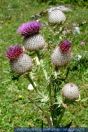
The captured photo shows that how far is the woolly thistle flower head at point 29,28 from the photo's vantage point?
4945mm

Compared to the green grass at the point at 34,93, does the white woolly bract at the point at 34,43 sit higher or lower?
higher

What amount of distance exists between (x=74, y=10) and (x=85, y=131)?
36.6 feet

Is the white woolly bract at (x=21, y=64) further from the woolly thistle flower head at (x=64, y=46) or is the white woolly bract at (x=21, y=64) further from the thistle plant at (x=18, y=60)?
the woolly thistle flower head at (x=64, y=46)

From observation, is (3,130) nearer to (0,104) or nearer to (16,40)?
(0,104)

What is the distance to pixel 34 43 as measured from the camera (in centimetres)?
496

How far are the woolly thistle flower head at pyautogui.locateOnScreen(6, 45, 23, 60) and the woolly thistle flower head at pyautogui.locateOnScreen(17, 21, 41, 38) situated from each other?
0.20 m

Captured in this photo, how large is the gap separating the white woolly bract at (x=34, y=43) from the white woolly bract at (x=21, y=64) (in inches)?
6.2

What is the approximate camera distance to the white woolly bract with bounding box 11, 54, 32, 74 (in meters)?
4.82

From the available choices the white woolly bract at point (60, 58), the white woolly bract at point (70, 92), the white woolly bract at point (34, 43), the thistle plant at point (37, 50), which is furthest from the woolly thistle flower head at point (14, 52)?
the white woolly bract at point (70, 92)

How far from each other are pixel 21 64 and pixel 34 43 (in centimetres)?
31

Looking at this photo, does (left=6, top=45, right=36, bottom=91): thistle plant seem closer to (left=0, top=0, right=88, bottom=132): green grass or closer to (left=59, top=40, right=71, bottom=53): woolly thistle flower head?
(left=0, top=0, right=88, bottom=132): green grass

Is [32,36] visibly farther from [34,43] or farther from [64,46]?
[64,46]

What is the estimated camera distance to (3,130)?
23.6 ft

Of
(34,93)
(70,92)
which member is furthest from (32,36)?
(34,93)
